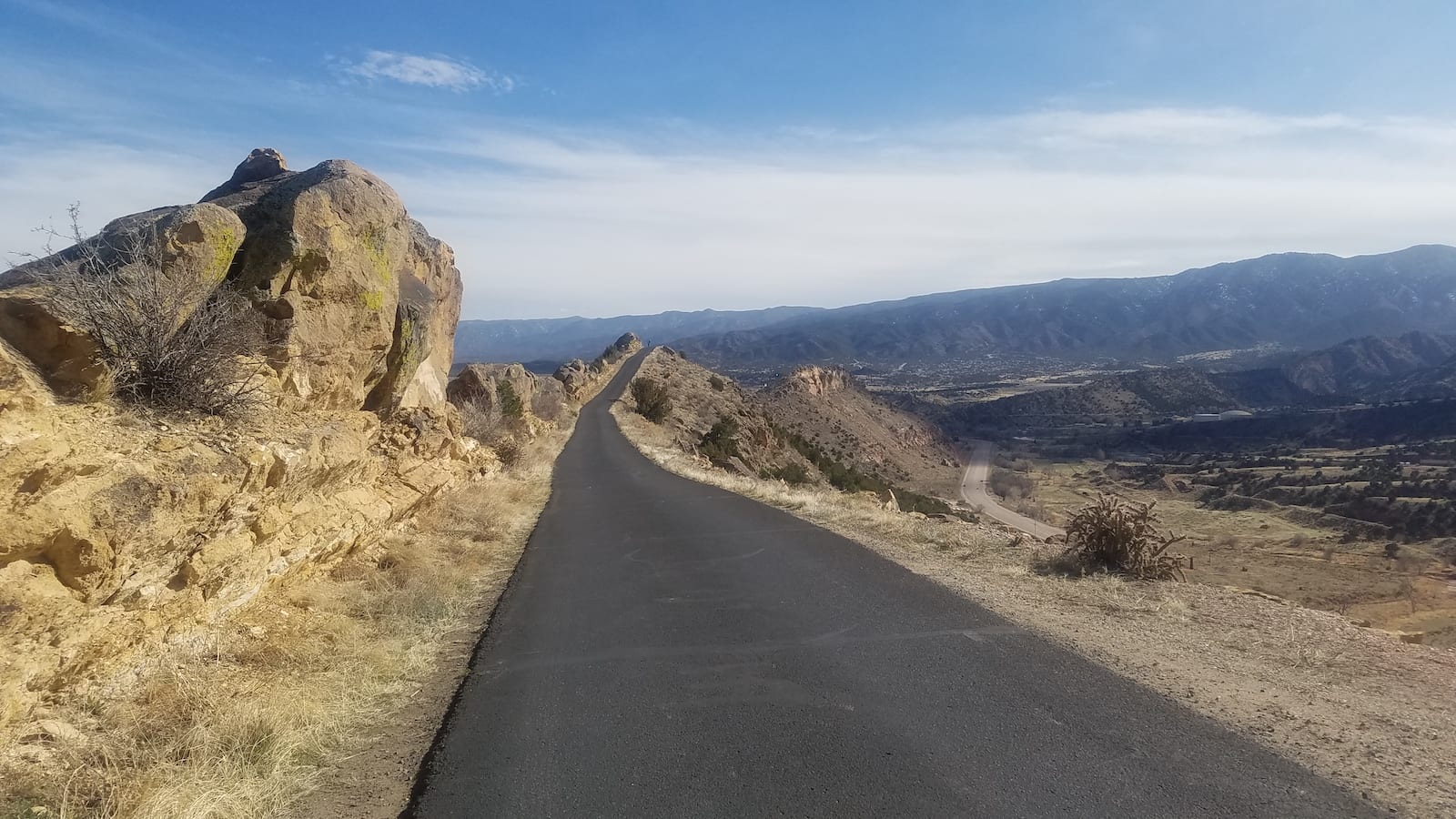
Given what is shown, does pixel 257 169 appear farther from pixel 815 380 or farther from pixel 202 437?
pixel 815 380

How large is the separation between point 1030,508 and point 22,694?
166 feet

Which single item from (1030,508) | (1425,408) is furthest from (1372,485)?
(1425,408)

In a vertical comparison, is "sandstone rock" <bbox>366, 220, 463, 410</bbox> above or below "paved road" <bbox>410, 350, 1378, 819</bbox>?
above

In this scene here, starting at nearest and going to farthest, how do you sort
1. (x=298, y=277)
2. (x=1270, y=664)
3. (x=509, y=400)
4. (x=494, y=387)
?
1. (x=1270, y=664)
2. (x=298, y=277)
3. (x=494, y=387)
4. (x=509, y=400)

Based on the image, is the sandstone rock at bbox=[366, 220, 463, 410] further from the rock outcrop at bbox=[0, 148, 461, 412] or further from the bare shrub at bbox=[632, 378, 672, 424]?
the bare shrub at bbox=[632, 378, 672, 424]

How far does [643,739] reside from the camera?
5172 mm

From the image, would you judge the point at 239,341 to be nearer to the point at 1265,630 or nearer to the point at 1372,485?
the point at 1265,630

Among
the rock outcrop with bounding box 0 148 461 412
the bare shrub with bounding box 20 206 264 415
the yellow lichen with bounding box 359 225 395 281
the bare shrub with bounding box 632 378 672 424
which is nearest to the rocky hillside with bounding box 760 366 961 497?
the bare shrub with bounding box 632 378 672 424

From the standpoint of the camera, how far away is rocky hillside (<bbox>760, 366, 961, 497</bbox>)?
58344 millimetres

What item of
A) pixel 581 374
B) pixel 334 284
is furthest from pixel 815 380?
pixel 334 284

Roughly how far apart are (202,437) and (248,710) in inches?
90.5

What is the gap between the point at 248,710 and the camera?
5180mm

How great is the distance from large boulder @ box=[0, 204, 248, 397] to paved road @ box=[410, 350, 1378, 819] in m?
3.93

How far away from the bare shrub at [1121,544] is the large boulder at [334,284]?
29.7 ft
